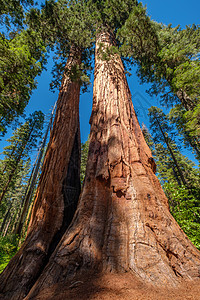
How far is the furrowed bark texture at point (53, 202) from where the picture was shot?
1.74 metres

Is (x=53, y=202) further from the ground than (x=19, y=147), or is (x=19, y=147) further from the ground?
(x=19, y=147)

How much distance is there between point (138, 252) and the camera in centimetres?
121

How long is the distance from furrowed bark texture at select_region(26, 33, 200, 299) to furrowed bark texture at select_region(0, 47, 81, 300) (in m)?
0.78

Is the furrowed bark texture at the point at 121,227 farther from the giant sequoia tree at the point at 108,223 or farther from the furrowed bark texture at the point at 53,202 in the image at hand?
the furrowed bark texture at the point at 53,202

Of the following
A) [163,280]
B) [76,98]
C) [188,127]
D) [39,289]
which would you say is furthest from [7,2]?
[188,127]

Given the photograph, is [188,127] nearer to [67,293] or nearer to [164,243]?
[164,243]

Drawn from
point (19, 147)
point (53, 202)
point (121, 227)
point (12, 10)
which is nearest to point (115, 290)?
point (121, 227)

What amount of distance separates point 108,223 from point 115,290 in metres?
0.63

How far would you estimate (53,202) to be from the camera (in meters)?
2.68

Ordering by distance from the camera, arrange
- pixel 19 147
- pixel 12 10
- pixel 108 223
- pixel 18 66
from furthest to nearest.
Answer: pixel 19 147 → pixel 18 66 → pixel 12 10 → pixel 108 223

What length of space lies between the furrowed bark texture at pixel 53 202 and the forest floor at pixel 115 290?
1047 millimetres

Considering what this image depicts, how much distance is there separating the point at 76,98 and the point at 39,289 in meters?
4.82

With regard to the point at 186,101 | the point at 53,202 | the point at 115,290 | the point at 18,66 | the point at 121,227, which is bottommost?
the point at 115,290

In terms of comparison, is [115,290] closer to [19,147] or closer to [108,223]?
[108,223]
